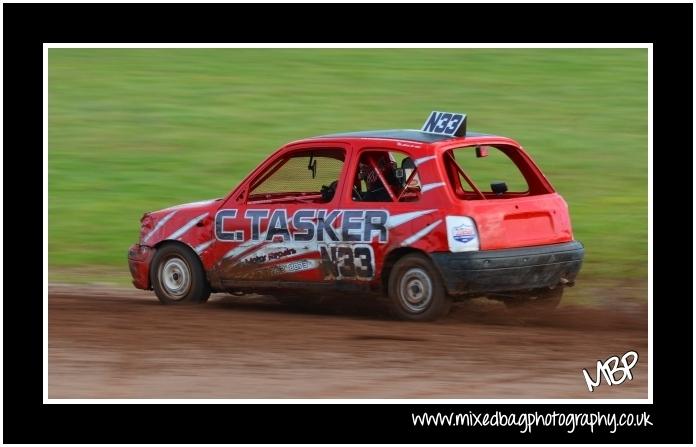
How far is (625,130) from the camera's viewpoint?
20406 millimetres

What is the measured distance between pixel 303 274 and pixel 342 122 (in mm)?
9415

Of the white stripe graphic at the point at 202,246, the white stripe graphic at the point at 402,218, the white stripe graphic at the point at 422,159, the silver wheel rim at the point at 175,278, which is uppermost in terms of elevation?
the white stripe graphic at the point at 422,159

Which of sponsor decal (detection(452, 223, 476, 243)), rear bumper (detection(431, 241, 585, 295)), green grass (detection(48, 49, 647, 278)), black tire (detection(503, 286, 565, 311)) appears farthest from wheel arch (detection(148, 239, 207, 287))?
black tire (detection(503, 286, 565, 311))

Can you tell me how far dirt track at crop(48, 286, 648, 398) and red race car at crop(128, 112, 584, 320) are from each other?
30 cm

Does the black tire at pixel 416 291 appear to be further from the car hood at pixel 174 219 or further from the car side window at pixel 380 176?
the car hood at pixel 174 219

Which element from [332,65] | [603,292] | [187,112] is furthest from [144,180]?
[603,292]

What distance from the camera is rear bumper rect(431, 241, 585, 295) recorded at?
1043 centimetres

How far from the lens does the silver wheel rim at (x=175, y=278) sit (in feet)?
39.6

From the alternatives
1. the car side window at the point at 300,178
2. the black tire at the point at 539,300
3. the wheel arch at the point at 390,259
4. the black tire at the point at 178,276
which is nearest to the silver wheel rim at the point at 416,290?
the wheel arch at the point at 390,259

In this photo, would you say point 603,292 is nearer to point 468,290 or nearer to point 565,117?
point 468,290

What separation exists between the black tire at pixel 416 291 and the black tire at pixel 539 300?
104cm

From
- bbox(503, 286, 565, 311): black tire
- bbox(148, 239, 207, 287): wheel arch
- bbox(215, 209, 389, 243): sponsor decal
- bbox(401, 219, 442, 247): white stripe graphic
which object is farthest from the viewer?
bbox(148, 239, 207, 287): wheel arch

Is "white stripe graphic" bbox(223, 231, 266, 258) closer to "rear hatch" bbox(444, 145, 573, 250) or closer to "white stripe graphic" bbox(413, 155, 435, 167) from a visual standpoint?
"white stripe graphic" bbox(413, 155, 435, 167)

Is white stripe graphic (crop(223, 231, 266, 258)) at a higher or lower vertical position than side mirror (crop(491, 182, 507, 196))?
lower
